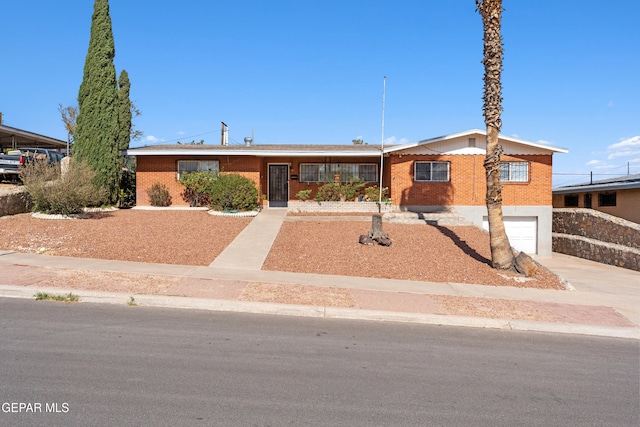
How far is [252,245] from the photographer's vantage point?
13758mm

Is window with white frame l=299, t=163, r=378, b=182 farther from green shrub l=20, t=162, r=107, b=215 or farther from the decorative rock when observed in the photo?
green shrub l=20, t=162, r=107, b=215

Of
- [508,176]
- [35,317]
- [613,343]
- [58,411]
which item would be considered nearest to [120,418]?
[58,411]

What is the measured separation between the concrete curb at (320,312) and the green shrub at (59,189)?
26.2 feet

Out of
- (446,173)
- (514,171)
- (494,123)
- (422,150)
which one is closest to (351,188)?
(422,150)

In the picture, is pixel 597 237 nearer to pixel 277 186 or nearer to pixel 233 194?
pixel 277 186

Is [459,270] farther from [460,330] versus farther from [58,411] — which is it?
[58,411]

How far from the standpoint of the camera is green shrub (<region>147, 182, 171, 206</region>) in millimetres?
21062

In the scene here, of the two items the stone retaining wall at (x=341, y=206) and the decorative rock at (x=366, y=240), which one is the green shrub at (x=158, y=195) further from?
the decorative rock at (x=366, y=240)

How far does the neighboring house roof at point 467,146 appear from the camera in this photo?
20.5 meters

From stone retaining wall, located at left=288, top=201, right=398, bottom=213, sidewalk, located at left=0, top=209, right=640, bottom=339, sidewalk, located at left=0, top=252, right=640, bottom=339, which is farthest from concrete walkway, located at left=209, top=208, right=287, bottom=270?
stone retaining wall, located at left=288, top=201, right=398, bottom=213

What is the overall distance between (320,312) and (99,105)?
16096mm

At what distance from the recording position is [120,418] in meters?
3.89

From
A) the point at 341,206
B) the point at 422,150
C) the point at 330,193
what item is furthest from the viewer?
the point at 422,150

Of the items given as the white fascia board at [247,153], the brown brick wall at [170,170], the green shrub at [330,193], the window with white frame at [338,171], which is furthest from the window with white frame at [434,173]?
the brown brick wall at [170,170]
